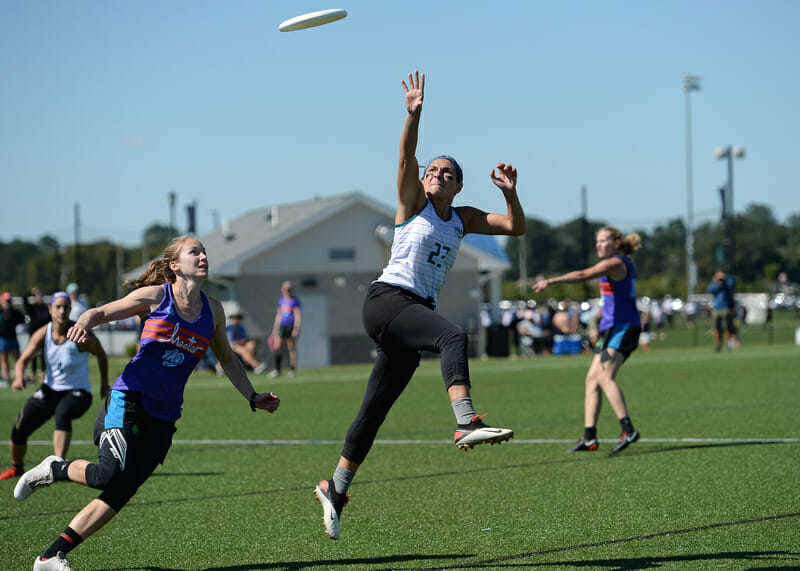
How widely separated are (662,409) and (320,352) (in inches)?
894

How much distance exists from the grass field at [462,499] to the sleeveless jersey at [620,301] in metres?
1.27

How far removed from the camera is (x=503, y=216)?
5844 millimetres

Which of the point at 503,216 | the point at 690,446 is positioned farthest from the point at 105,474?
the point at 690,446

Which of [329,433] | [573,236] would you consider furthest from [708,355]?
[573,236]

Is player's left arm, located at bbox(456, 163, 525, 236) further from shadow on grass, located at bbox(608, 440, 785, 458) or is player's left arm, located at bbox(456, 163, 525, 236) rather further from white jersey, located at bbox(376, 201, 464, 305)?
shadow on grass, located at bbox(608, 440, 785, 458)

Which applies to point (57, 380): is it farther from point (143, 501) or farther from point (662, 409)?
point (662, 409)

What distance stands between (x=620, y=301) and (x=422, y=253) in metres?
4.34

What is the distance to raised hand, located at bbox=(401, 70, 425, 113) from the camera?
214 inches

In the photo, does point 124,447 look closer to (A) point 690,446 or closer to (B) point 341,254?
(A) point 690,446

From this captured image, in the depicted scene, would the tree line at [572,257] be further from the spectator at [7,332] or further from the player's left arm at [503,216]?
the player's left arm at [503,216]

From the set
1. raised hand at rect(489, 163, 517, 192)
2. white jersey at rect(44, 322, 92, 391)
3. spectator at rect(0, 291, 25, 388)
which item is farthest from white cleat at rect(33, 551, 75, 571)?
spectator at rect(0, 291, 25, 388)

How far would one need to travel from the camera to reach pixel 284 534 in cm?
614

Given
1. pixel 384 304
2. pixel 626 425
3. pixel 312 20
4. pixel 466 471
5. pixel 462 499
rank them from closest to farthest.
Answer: pixel 384 304
pixel 312 20
pixel 462 499
pixel 466 471
pixel 626 425

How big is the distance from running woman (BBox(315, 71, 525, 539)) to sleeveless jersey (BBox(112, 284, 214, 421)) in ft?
3.39
